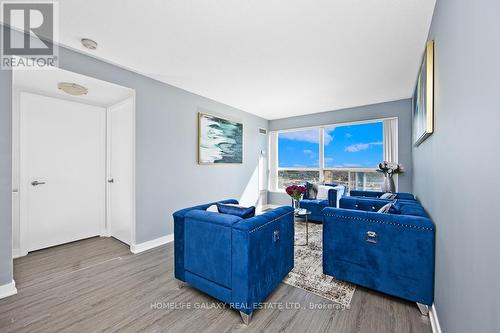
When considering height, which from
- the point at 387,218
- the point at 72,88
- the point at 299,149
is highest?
the point at 72,88

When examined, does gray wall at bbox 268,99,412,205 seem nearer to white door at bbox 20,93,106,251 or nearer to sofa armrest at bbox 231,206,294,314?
sofa armrest at bbox 231,206,294,314

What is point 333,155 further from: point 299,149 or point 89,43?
point 89,43

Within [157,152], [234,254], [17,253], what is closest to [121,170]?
[157,152]

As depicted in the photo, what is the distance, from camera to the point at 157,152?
11.3 ft

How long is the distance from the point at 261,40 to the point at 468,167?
213 centimetres

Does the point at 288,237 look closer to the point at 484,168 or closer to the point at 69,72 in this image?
the point at 484,168

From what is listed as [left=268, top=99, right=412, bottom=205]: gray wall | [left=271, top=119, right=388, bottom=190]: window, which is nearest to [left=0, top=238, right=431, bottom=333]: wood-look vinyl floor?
[left=268, top=99, right=412, bottom=205]: gray wall

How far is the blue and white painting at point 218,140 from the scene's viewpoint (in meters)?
4.21

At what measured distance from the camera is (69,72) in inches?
99.3

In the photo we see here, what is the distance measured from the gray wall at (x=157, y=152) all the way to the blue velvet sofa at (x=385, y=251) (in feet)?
8.41

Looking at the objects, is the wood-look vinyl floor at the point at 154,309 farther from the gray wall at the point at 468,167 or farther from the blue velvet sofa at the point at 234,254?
the gray wall at the point at 468,167

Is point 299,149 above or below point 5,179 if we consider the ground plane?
above

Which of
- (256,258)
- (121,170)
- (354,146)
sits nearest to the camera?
(256,258)

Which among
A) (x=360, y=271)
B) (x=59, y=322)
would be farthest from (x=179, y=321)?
(x=360, y=271)
